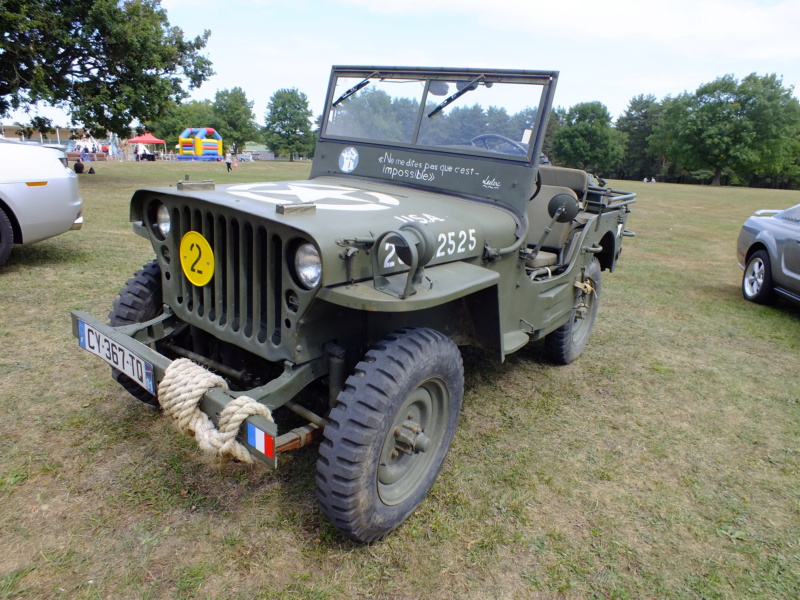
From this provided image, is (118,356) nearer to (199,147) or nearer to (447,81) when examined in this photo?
(447,81)

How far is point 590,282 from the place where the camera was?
185 inches

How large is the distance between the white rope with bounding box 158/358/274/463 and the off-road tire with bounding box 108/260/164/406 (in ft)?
2.93

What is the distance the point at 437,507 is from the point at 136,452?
1.58 m

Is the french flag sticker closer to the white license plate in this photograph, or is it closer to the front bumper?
the front bumper

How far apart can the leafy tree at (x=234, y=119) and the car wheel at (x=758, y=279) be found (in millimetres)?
60461

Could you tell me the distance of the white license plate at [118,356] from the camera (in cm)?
247

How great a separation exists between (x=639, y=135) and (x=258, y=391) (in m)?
73.7

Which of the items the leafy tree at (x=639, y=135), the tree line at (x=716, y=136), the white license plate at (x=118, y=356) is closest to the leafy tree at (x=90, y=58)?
the white license plate at (x=118, y=356)

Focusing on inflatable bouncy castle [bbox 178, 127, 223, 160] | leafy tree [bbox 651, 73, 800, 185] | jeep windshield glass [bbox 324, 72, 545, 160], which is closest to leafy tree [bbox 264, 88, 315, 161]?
inflatable bouncy castle [bbox 178, 127, 223, 160]

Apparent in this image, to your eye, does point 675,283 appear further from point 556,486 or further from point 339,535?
point 339,535

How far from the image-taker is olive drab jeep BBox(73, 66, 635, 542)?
2234 millimetres

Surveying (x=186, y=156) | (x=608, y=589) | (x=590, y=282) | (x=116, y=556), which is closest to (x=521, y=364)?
(x=590, y=282)

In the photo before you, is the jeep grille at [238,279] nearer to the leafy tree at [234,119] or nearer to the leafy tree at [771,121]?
the leafy tree at [771,121]

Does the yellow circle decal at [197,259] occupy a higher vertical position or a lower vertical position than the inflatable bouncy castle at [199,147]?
higher
